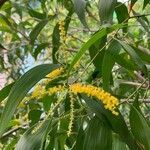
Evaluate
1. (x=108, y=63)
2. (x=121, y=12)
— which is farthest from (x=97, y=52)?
(x=121, y=12)

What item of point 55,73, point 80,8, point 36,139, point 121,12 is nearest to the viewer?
point 36,139

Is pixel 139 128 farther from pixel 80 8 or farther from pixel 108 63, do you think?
pixel 80 8

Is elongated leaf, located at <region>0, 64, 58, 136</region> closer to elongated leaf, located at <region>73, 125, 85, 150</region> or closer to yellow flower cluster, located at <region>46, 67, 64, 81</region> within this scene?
yellow flower cluster, located at <region>46, 67, 64, 81</region>

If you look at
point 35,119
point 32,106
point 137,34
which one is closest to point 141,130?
point 35,119

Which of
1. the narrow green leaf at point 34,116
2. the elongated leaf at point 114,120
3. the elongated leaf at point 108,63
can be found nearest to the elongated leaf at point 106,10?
the elongated leaf at point 108,63

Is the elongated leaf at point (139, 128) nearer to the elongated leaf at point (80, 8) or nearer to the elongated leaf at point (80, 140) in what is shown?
the elongated leaf at point (80, 140)

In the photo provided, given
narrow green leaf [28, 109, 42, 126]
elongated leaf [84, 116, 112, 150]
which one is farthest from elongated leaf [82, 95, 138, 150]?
narrow green leaf [28, 109, 42, 126]
